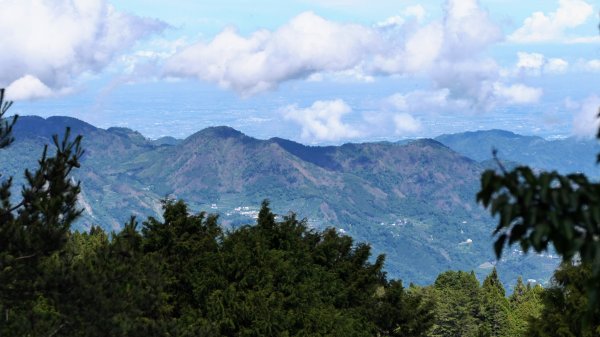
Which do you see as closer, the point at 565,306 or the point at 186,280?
the point at 565,306

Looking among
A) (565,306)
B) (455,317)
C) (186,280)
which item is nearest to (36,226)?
(186,280)

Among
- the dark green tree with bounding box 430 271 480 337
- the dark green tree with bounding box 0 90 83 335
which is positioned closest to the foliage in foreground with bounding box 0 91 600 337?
the dark green tree with bounding box 0 90 83 335

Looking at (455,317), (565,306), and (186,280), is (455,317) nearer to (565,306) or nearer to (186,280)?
(186,280)

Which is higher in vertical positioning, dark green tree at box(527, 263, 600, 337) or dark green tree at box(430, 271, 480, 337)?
dark green tree at box(527, 263, 600, 337)

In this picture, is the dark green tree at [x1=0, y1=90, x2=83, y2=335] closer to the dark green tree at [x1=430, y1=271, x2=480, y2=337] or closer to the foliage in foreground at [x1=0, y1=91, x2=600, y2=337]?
the foliage in foreground at [x1=0, y1=91, x2=600, y2=337]

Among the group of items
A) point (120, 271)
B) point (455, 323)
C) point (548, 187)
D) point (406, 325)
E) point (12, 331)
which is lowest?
point (455, 323)

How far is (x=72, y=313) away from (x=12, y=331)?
6.53ft

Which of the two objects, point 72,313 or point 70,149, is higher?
point 70,149

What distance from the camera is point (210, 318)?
118 ft

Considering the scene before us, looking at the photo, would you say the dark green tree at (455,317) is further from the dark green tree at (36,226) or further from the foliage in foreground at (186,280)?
the dark green tree at (36,226)

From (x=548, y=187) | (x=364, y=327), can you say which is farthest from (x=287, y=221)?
(x=548, y=187)

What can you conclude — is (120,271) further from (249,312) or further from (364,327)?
(364,327)

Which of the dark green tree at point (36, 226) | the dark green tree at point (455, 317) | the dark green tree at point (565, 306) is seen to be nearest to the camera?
the dark green tree at point (36, 226)

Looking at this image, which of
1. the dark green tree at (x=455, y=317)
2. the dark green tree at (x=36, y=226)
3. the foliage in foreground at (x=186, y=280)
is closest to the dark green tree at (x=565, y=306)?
the foliage in foreground at (x=186, y=280)
